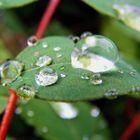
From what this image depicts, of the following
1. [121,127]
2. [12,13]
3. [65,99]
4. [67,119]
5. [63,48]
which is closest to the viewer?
[65,99]

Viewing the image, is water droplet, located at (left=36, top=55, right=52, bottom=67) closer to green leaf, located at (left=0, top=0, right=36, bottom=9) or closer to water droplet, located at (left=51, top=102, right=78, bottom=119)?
green leaf, located at (left=0, top=0, right=36, bottom=9)

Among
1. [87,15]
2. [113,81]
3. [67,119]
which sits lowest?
[67,119]

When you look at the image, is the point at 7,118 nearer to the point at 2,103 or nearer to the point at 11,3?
the point at 2,103

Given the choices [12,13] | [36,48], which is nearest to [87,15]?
[12,13]

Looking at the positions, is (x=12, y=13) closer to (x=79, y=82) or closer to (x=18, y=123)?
(x=18, y=123)

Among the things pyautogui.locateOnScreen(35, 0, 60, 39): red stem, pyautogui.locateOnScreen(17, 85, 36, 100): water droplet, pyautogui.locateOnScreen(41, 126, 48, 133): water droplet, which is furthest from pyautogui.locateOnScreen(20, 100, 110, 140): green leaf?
pyautogui.locateOnScreen(17, 85, 36, 100): water droplet

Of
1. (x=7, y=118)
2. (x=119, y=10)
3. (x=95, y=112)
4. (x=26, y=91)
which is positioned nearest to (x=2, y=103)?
(x=7, y=118)

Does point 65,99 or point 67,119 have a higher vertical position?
point 65,99

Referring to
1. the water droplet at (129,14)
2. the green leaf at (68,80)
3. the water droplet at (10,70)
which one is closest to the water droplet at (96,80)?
the green leaf at (68,80)
